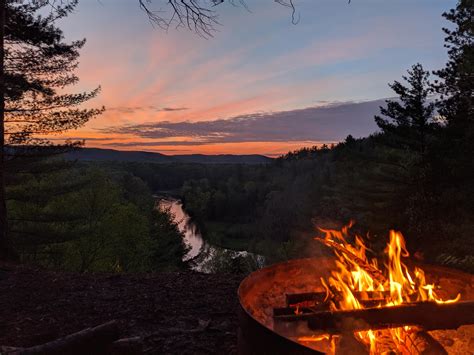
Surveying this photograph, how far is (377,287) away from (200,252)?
34.0 metres

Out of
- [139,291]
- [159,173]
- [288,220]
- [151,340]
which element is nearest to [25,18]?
[139,291]

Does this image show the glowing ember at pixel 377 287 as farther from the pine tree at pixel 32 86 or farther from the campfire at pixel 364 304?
the pine tree at pixel 32 86

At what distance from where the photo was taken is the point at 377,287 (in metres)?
3.24

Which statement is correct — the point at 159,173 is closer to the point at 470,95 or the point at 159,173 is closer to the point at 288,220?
the point at 288,220

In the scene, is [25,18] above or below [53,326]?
above

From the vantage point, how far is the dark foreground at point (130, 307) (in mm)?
4051

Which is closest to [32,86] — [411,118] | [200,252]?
[411,118]

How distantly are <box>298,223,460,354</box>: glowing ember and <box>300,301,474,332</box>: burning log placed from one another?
0.11 meters

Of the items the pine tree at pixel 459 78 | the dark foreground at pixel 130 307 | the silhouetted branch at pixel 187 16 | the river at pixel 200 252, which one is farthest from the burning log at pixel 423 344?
the river at pixel 200 252

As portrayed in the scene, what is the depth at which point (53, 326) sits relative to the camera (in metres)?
4.45

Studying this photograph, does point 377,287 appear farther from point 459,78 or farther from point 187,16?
point 459,78

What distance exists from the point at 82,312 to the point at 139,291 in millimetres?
880

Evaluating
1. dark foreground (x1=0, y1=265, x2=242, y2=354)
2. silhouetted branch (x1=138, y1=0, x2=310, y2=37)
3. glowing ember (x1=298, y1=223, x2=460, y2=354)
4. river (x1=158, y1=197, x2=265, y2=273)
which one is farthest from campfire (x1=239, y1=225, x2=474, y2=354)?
A: river (x1=158, y1=197, x2=265, y2=273)

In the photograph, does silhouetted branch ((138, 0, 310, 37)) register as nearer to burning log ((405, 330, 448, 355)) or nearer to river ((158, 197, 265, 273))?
burning log ((405, 330, 448, 355))
